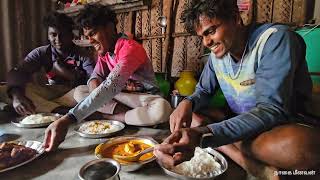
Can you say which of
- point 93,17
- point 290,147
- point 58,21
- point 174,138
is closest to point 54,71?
point 58,21

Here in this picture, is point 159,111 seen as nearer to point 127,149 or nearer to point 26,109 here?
point 127,149

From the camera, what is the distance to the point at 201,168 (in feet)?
3.86

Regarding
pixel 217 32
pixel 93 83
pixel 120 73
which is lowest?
pixel 93 83

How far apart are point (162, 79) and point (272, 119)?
7.09ft

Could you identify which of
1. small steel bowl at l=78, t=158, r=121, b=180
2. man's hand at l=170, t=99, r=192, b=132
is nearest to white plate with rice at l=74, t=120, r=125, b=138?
man's hand at l=170, t=99, r=192, b=132

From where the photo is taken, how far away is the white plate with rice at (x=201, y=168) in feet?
3.68

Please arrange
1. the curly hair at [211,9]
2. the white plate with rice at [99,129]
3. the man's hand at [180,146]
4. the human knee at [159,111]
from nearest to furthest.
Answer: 1. the man's hand at [180,146]
2. the curly hair at [211,9]
3. the white plate with rice at [99,129]
4. the human knee at [159,111]

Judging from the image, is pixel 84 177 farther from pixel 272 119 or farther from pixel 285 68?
pixel 285 68

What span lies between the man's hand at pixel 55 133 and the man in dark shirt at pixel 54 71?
0.98 m

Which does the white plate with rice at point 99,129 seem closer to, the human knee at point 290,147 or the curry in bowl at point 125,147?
the curry in bowl at point 125,147

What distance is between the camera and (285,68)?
1068mm

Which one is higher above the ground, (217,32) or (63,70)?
(217,32)

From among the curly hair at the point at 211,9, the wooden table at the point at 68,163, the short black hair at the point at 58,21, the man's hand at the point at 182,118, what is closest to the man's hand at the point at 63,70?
the short black hair at the point at 58,21

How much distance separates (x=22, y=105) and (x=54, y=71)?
22.9 inches
